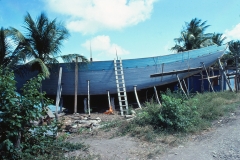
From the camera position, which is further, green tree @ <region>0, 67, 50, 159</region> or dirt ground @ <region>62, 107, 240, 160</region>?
dirt ground @ <region>62, 107, 240, 160</region>

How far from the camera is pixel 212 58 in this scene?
41.2 ft

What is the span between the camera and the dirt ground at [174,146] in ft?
12.7

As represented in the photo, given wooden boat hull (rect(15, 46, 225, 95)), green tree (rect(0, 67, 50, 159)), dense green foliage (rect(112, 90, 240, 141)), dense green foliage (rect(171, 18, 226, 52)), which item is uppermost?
dense green foliage (rect(171, 18, 226, 52))

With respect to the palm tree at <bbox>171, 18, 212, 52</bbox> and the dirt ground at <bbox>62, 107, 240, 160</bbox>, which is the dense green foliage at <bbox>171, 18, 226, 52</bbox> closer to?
the palm tree at <bbox>171, 18, 212, 52</bbox>

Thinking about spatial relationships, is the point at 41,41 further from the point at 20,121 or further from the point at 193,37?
the point at 193,37

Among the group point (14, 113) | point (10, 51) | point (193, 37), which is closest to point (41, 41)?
point (10, 51)

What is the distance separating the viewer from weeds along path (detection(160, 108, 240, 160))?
3763 mm

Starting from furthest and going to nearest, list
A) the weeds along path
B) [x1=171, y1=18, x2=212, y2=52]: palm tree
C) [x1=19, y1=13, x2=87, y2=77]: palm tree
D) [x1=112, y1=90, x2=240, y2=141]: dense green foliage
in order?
[x1=171, y1=18, x2=212, y2=52]: palm tree < [x1=19, y1=13, x2=87, y2=77]: palm tree < [x1=112, y1=90, x2=240, y2=141]: dense green foliage < the weeds along path

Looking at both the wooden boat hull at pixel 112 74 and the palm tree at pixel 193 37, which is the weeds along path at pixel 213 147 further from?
the palm tree at pixel 193 37

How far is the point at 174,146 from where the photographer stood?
4438mm

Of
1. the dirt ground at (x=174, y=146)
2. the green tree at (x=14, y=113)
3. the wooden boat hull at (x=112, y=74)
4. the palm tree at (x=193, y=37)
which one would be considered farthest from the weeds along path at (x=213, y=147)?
the palm tree at (x=193, y=37)

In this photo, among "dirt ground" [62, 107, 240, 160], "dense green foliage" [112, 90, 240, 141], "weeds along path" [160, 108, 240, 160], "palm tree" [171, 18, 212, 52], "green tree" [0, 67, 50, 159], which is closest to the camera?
"green tree" [0, 67, 50, 159]

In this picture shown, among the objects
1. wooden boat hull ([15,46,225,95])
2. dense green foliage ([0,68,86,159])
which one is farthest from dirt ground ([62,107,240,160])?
wooden boat hull ([15,46,225,95])

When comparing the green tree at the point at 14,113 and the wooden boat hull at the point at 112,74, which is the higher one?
the wooden boat hull at the point at 112,74
